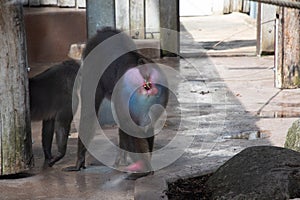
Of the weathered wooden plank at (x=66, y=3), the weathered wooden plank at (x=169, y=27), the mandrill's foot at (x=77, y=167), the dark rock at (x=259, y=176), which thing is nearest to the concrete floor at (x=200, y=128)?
the mandrill's foot at (x=77, y=167)

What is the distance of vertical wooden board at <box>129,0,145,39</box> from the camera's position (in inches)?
537

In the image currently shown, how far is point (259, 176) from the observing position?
190 inches

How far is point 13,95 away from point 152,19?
7907mm

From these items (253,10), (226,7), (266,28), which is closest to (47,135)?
(266,28)

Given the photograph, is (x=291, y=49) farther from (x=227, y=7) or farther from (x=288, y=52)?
(x=227, y=7)

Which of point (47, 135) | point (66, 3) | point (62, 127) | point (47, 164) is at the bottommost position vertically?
point (47, 164)

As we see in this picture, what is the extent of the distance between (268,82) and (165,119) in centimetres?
298

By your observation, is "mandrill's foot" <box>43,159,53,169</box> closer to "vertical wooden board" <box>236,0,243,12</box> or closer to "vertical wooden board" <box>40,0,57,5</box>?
"vertical wooden board" <box>40,0,57,5</box>

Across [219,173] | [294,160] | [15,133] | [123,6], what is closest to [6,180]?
[15,133]

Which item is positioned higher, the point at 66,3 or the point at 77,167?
the point at 66,3

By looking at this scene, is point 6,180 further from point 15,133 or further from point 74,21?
point 74,21

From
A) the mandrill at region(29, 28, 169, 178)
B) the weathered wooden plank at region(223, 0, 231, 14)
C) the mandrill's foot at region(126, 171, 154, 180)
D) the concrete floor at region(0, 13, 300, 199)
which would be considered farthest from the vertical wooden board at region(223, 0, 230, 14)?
the mandrill's foot at region(126, 171, 154, 180)

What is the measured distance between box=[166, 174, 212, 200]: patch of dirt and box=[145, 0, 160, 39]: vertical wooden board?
26.8ft

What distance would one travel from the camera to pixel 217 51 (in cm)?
1416
